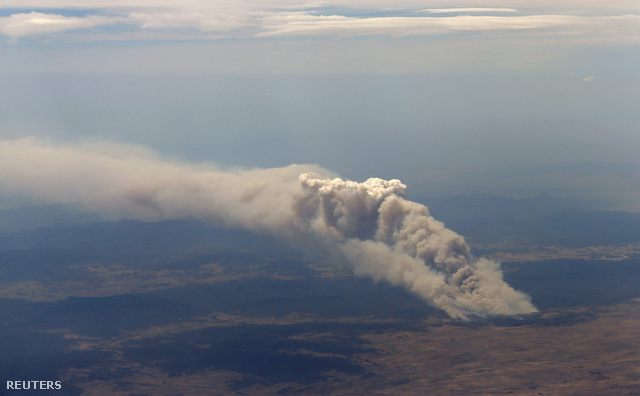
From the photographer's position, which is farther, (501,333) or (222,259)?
(222,259)

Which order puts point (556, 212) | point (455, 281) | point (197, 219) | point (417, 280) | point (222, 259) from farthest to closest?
point (556, 212) → point (197, 219) → point (222, 259) → point (417, 280) → point (455, 281)

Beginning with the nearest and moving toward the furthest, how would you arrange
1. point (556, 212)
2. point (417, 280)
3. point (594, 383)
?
point (594, 383) → point (417, 280) → point (556, 212)

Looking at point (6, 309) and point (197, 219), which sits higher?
point (197, 219)

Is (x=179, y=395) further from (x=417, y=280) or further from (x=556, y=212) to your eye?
(x=556, y=212)

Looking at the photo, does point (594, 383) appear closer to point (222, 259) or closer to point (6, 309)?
point (222, 259)

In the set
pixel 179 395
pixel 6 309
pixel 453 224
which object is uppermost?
pixel 453 224

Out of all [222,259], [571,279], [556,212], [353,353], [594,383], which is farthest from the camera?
[556,212]

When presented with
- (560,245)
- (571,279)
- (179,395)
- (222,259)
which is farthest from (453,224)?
(179,395)

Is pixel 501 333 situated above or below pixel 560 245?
below

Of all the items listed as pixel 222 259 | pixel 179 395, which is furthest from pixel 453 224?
pixel 179 395
